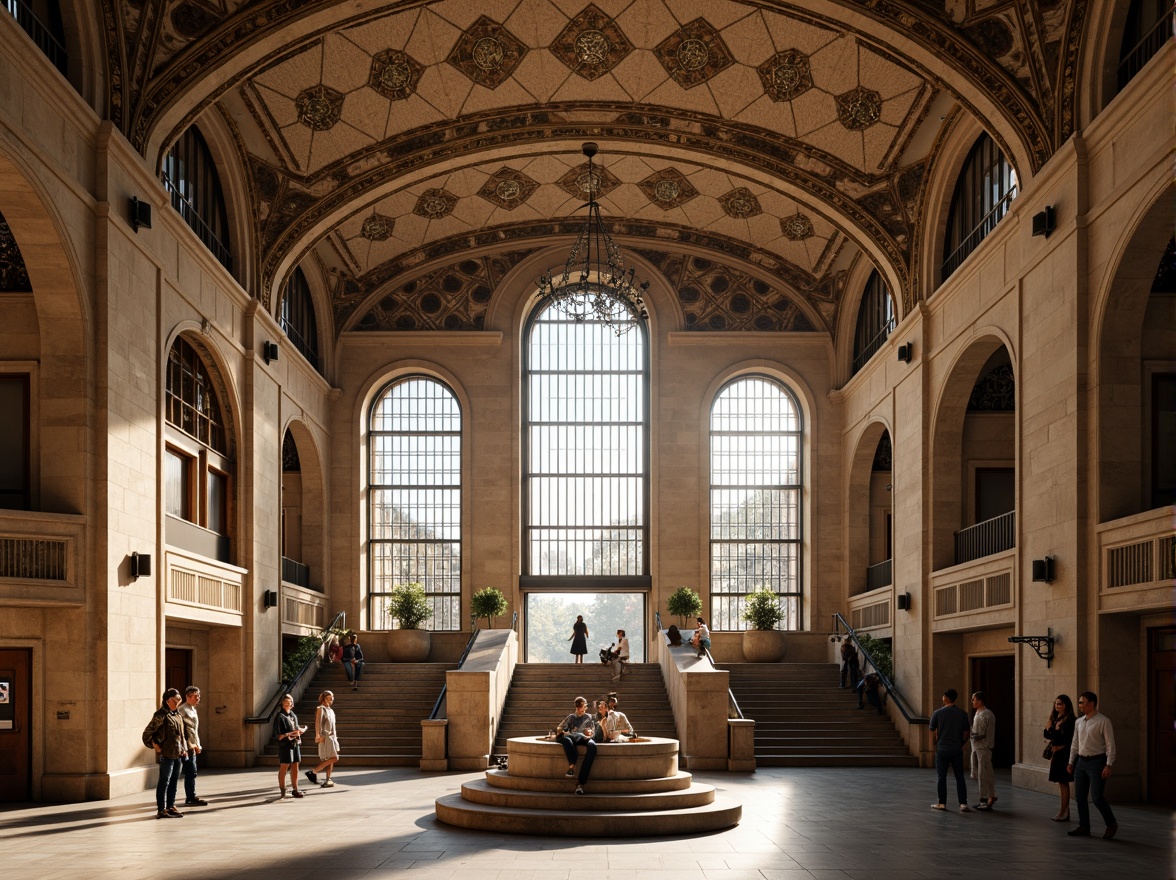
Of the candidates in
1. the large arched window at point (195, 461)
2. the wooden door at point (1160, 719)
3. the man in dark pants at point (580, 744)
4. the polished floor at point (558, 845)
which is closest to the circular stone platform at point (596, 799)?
the man in dark pants at point (580, 744)

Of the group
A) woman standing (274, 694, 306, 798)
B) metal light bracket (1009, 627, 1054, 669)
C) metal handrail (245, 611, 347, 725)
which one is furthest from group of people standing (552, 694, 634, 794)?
metal handrail (245, 611, 347, 725)

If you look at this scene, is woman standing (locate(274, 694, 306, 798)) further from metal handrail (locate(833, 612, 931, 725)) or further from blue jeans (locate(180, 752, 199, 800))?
metal handrail (locate(833, 612, 931, 725))

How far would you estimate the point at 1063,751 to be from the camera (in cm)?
1262

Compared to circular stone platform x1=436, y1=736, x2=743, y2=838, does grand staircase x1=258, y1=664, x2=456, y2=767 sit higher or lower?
lower

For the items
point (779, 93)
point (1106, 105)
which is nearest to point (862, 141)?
point (779, 93)

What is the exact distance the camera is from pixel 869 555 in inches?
1155

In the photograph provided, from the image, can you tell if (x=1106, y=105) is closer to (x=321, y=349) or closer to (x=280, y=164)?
(x=280, y=164)

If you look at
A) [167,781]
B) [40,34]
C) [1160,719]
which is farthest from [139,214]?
[1160,719]

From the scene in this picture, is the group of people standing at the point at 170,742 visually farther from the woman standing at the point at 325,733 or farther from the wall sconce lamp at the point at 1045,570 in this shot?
the wall sconce lamp at the point at 1045,570

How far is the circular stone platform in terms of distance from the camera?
12.3 m

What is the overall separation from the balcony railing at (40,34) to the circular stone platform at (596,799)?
9.84 metres

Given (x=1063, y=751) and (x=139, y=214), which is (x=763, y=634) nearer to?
(x=1063, y=751)

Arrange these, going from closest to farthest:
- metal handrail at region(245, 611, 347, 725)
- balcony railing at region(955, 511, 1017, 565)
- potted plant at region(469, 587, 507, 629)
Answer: balcony railing at region(955, 511, 1017, 565)
metal handrail at region(245, 611, 347, 725)
potted plant at region(469, 587, 507, 629)

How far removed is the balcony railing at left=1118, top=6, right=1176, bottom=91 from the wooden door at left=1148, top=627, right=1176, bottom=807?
6860 millimetres
